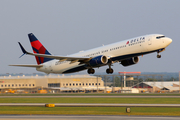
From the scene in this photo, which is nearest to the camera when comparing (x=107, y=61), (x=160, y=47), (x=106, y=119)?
(x=106, y=119)

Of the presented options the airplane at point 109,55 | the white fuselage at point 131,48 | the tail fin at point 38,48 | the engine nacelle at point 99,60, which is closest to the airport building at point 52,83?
the tail fin at point 38,48

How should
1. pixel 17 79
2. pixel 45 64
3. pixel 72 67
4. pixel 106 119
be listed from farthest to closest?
1. pixel 17 79
2. pixel 45 64
3. pixel 72 67
4. pixel 106 119

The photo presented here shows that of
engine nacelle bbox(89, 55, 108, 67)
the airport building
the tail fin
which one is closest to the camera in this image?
engine nacelle bbox(89, 55, 108, 67)

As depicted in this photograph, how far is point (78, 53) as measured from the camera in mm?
58938

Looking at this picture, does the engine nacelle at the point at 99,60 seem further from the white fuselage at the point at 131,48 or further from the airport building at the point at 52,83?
the airport building at the point at 52,83

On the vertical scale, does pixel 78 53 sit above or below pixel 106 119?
above

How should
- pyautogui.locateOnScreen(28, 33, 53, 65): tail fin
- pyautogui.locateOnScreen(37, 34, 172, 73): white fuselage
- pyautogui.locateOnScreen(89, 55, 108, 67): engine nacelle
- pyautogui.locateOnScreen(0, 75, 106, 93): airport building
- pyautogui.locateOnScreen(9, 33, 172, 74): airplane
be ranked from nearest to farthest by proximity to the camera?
pyautogui.locateOnScreen(37, 34, 172, 73): white fuselage
pyautogui.locateOnScreen(9, 33, 172, 74): airplane
pyautogui.locateOnScreen(89, 55, 108, 67): engine nacelle
pyautogui.locateOnScreen(28, 33, 53, 65): tail fin
pyautogui.locateOnScreen(0, 75, 106, 93): airport building

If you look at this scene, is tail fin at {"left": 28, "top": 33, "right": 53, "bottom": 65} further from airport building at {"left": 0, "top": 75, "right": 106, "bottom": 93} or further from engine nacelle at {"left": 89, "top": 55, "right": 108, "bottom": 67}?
airport building at {"left": 0, "top": 75, "right": 106, "bottom": 93}

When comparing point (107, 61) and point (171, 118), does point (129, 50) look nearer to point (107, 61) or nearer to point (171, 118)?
point (107, 61)

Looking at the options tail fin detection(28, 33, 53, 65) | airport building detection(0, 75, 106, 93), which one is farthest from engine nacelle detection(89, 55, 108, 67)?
airport building detection(0, 75, 106, 93)

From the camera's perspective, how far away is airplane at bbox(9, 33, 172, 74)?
47.7 m

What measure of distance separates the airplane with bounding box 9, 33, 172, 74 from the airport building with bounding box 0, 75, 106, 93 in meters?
36.7

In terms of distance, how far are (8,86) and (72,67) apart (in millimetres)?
64744

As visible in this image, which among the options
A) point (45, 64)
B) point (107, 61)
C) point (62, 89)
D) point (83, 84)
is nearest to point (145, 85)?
point (83, 84)
